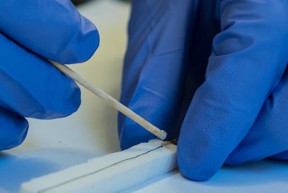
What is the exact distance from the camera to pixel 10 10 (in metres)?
0.51

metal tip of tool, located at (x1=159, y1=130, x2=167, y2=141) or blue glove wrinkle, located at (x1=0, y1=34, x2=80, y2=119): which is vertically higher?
blue glove wrinkle, located at (x1=0, y1=34, x2=80, y2=119)

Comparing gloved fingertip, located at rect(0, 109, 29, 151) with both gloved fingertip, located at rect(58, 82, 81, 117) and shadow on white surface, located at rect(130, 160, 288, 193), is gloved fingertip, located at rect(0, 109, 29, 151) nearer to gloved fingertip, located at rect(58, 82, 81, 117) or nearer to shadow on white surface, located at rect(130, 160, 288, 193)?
gloved fingertip, located at rect(58, 82, 81, 117)

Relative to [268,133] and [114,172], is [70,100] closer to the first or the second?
[114,172]

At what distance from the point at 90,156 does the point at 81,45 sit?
16cm

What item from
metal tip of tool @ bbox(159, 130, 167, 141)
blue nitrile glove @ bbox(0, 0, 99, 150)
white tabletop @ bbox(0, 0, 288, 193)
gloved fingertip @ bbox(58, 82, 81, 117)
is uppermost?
blue nitrile glove @ bbox(0, 0, 99, 150)

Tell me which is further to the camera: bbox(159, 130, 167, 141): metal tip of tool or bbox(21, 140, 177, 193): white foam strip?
bbox(159, 130, 167, 141): metal tip of tool

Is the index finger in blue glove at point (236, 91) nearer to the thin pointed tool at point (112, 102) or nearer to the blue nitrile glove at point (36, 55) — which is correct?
the thin pointed tool at point (112, 102)

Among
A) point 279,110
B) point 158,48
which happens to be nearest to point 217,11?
point 158,48

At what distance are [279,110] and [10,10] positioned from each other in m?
0.33

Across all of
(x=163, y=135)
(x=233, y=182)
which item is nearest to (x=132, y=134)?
(x=163, y=135)

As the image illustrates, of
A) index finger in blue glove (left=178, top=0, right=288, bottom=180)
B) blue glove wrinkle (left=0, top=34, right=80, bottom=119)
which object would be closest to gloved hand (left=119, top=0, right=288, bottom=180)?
index finger in blue glove (left=178, top=0, right=288, bottom=180)

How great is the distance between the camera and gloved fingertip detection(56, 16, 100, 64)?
54 centimetres

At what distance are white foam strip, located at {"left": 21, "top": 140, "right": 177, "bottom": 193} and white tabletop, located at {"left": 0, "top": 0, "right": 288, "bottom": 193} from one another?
15 millimetres

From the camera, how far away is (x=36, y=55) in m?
0.56
